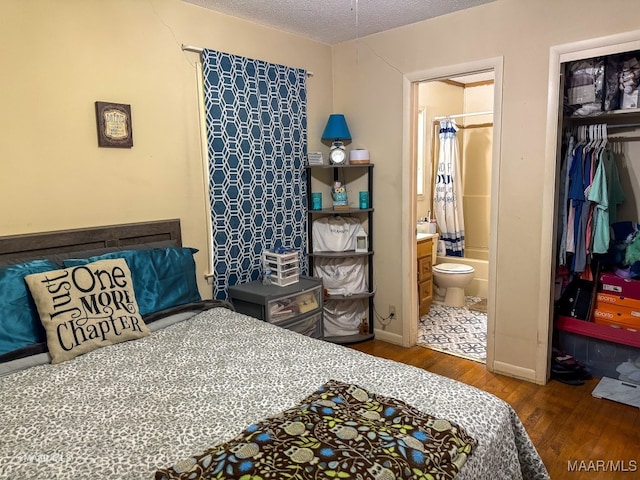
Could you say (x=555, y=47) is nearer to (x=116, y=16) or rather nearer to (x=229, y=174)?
(x=229, y=174)

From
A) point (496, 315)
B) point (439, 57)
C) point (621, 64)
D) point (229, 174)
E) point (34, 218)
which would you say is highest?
point (439, 57)

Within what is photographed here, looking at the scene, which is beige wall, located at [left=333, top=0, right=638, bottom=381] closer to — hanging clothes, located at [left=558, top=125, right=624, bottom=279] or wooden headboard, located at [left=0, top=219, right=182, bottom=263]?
hanging clothes, located at [left=558, top=125, right=624, bottom=279]

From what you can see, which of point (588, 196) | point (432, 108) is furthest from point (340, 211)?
point (432, 108)

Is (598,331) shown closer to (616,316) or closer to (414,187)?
(616,316)

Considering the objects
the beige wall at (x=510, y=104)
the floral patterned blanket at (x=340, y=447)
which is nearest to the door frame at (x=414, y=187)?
the beige wall at (x=510, y=104)

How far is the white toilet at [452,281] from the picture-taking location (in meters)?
4.57

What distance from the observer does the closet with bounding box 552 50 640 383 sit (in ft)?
9.18

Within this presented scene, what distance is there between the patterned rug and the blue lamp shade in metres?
1.87

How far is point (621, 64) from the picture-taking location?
2.75 meters

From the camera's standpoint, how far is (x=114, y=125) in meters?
2.50

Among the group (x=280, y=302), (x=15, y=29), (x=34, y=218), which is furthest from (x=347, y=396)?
(x=15, y=29)

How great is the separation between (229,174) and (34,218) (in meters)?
1.21

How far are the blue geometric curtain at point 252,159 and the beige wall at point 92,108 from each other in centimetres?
11

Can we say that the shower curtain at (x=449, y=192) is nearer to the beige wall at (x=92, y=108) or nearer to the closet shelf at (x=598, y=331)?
the closet shelf at (x=598, y=331)
